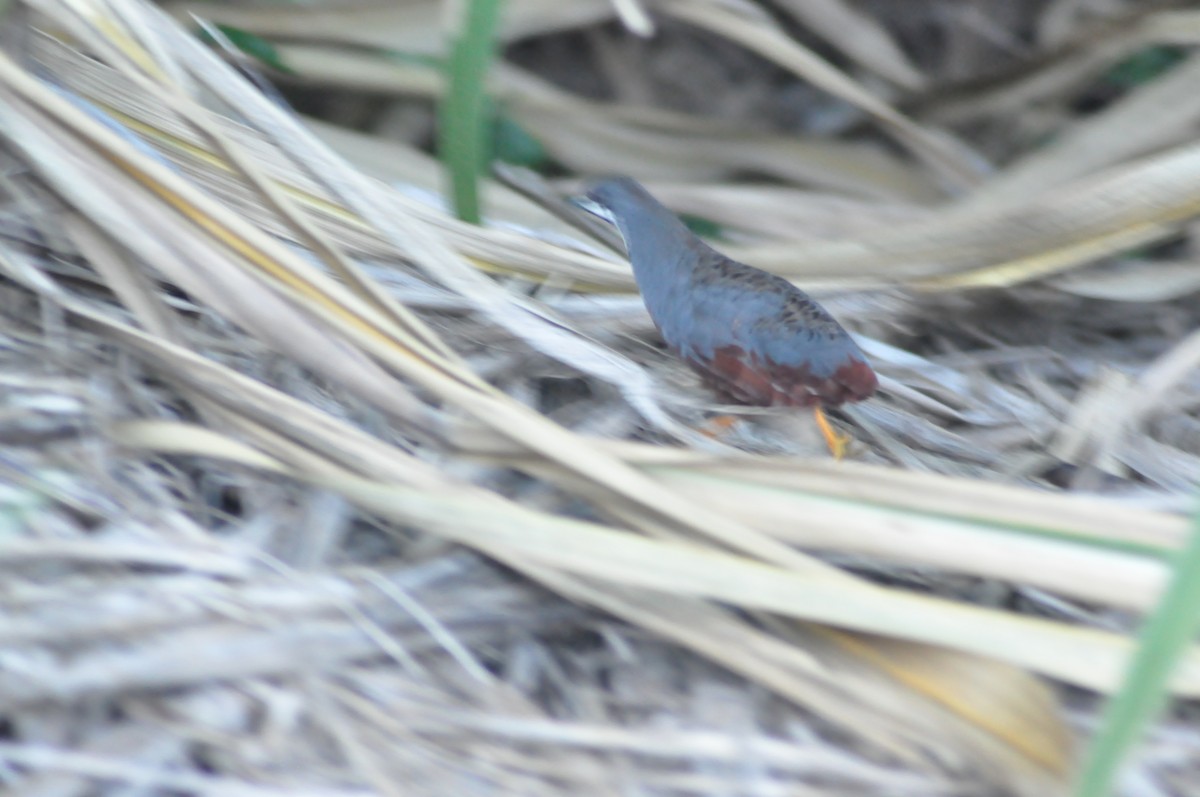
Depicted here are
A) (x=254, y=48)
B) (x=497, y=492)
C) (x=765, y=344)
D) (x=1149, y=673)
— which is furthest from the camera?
(x=254, y=48)

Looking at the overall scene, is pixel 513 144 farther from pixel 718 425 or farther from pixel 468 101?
pixel 718 425

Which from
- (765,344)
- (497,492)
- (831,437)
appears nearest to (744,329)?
(765,344)

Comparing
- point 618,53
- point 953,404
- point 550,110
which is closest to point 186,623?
point 953,404

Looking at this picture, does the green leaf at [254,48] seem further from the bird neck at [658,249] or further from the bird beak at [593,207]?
the bird neck at [658,249]

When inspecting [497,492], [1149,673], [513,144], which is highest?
[513,144]

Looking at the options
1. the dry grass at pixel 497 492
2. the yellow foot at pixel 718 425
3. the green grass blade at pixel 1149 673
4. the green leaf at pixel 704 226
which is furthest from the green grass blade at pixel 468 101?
the green grass blade at pixel 1149 673

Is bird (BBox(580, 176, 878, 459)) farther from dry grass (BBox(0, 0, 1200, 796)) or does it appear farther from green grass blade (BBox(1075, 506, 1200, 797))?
green grass blade (BBox(1075, 506, 1200, 797))
